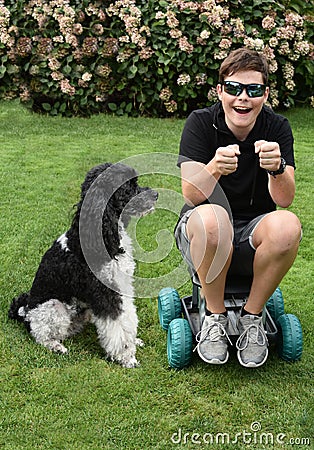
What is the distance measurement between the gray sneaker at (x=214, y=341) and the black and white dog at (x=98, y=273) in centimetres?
38

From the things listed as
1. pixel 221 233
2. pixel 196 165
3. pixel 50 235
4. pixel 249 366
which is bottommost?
pixel 50 235

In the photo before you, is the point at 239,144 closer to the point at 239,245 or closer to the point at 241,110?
the point at 241,110

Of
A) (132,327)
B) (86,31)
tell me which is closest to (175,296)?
(132,327)

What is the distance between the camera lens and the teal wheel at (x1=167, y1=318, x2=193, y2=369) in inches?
114

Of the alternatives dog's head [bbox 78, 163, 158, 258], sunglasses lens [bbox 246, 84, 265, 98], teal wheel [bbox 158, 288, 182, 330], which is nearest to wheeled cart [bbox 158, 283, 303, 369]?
teal wheel [bbox 158, 288, 182, 330]

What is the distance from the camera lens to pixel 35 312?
10.4 ft

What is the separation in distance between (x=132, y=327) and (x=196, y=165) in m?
0.87

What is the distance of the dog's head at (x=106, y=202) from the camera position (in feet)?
9.71

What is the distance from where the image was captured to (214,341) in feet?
9.45

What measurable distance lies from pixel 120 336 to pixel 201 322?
399 millimetres

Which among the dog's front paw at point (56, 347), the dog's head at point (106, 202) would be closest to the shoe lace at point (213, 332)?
the dog's head at point (106, 202)

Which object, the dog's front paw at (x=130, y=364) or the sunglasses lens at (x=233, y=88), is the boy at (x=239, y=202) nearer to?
the sunglasses lens at (x=233, y=88)

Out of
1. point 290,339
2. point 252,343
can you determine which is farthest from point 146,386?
point 290,339

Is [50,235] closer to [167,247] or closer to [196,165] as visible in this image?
[167,247]
